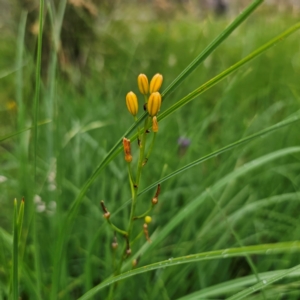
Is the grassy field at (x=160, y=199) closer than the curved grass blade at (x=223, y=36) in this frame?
No

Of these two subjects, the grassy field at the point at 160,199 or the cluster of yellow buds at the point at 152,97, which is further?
the grassy field at the point at 160,199

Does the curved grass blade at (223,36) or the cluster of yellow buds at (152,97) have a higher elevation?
the cluster of yellow buds at (152,97)

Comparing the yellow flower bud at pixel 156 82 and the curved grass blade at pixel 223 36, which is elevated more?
the yellow flower bud at pixel 156 82

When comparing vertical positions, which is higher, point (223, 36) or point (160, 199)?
point (160, 199)

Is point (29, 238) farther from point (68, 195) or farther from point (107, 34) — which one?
point (107, 34)

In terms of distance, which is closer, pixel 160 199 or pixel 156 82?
pixel 156 82

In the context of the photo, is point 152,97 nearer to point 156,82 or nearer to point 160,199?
point 156,82

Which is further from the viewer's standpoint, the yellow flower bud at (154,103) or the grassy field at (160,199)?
the grassy field at (160,199)

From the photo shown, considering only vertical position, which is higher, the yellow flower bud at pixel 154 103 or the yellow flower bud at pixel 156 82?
the yellow flower bud at pixel 156 82

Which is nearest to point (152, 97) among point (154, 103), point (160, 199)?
point (154, 103)
